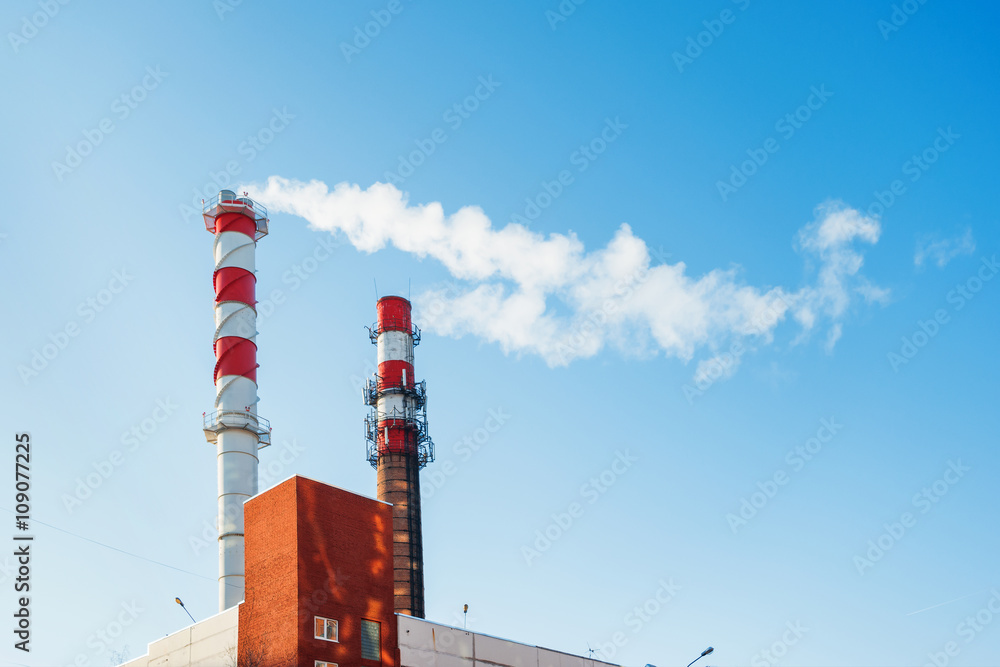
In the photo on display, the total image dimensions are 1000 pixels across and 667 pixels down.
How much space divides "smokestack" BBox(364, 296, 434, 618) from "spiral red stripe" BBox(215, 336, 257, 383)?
10302mm

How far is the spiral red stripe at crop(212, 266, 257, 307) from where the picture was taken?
4975cm

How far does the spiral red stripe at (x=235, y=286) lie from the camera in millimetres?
49750

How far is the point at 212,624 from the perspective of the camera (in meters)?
34.0

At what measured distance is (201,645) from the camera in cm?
3406

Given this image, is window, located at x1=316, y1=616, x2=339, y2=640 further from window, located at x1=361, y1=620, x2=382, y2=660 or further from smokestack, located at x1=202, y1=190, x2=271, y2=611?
smokestack, located at x1=202, y1=190, x2=271, y2=611

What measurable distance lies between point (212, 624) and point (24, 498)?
7.37 metres

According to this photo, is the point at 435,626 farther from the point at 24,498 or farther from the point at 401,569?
the point at 401,569

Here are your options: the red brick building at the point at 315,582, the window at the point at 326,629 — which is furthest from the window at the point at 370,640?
the window at the point at 326,629

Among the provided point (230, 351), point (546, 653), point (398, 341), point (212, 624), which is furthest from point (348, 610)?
point (398, 341)

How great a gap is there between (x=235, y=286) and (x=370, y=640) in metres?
22.6

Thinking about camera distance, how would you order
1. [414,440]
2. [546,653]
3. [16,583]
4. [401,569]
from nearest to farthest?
[16,583] → [546,653] → [401,569] → [414,440]

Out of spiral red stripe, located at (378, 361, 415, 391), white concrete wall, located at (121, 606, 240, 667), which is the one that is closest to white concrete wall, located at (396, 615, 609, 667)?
white concrete wall, located at (121, 606, 240, 667)

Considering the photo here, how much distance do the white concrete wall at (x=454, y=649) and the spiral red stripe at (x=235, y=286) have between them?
837 inches

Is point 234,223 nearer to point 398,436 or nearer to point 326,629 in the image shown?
point 398,436
